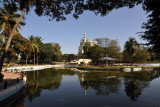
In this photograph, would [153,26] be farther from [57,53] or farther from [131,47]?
[57,53]

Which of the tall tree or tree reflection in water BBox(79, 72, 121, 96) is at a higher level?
the tall tree

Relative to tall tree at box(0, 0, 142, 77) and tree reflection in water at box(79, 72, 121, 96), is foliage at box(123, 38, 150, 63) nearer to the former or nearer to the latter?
tree reflection in water at box(79, 72, 121, 96)

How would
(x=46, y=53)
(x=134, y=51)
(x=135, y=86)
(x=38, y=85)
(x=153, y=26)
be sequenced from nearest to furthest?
(x=153, y=26) < (x=135, y=86) < (x=38, y=85) < (x=134, y=51) < (x=46, y=53)

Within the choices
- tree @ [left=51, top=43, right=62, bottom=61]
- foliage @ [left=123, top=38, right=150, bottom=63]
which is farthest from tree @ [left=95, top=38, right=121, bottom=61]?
tree @ [left=51, top=43, right=62, bottom=61]

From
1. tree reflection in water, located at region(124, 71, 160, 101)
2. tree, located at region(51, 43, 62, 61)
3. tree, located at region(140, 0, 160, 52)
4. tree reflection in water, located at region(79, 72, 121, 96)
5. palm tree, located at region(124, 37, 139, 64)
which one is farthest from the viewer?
tree, located at region(51, 43, 62, 61)

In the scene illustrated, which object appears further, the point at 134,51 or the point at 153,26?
the point at 134,51

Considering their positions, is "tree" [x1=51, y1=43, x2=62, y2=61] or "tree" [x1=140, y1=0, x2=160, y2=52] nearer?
"tree" [x1=140, y1=0, x2=160, y2=52]

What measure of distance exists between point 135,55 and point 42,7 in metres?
55.5

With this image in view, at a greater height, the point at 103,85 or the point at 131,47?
the point at 131,47

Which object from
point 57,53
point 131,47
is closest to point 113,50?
point 131,47

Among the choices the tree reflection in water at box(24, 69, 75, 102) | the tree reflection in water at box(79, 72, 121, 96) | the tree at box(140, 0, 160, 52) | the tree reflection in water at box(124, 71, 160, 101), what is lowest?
the tree reflection in water at box(124, 71, 160, 101)

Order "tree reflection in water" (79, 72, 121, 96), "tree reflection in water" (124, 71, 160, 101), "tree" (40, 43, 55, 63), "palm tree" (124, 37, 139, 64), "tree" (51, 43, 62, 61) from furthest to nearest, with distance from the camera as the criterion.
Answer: "tree" (51, 43, 62, 61)
"tree" (40, 43, 55, 63)
"palm tree" (124, 37, 139, 64)
"tree reflection in water" (79, 72, 121, 96)
"tree reflection in water" (124, 71, 160, 101)

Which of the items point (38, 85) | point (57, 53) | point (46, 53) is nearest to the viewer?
point (38, 85)

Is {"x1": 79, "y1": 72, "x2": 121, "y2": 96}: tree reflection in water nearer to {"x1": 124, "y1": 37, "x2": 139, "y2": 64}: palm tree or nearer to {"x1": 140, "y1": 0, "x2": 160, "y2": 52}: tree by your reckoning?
{"x1": 140, "y1": 0, "x2": 160, "y2": 52}: tree
